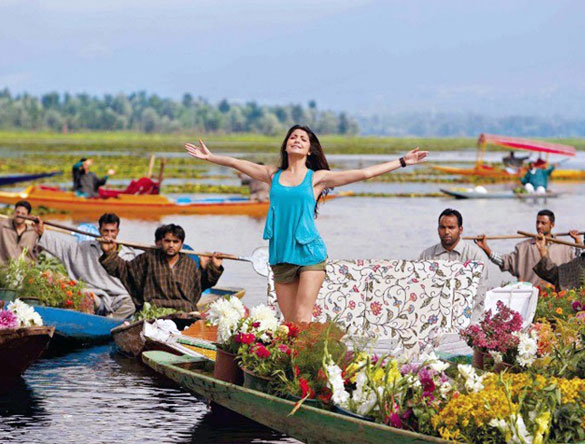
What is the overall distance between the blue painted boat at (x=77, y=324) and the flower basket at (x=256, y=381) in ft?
14.6

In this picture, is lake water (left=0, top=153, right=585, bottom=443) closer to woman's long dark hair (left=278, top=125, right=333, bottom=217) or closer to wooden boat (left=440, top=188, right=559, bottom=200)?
woman's long dark hair (left=278, top=125, right=333, bottom=217)

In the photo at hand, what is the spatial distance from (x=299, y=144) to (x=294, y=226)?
52 cm

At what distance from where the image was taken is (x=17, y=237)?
43.1 ft

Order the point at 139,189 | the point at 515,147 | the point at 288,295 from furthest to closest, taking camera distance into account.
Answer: the point at 515,147, the point at 139,189, the point at 288,295

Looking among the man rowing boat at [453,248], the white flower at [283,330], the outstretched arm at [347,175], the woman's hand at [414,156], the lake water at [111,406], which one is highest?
the woman's hand at [414,156]

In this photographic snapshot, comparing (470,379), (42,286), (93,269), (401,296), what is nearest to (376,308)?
(401,296)

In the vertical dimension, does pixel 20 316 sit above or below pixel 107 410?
above

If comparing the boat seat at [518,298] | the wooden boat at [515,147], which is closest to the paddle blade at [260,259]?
the boat seat at [518,298]

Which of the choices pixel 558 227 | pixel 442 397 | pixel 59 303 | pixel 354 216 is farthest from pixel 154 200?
pixel 442 397

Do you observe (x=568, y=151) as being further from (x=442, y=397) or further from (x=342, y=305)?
(x=442, y=397)

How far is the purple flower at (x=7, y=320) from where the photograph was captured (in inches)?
380

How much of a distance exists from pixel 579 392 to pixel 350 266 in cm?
329

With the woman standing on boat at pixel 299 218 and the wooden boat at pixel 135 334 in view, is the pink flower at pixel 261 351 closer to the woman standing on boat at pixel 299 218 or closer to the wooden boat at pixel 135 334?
the woman standing on boat at pixel 299 218

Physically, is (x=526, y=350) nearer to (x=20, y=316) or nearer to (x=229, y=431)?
→ (x=229, y=431)
